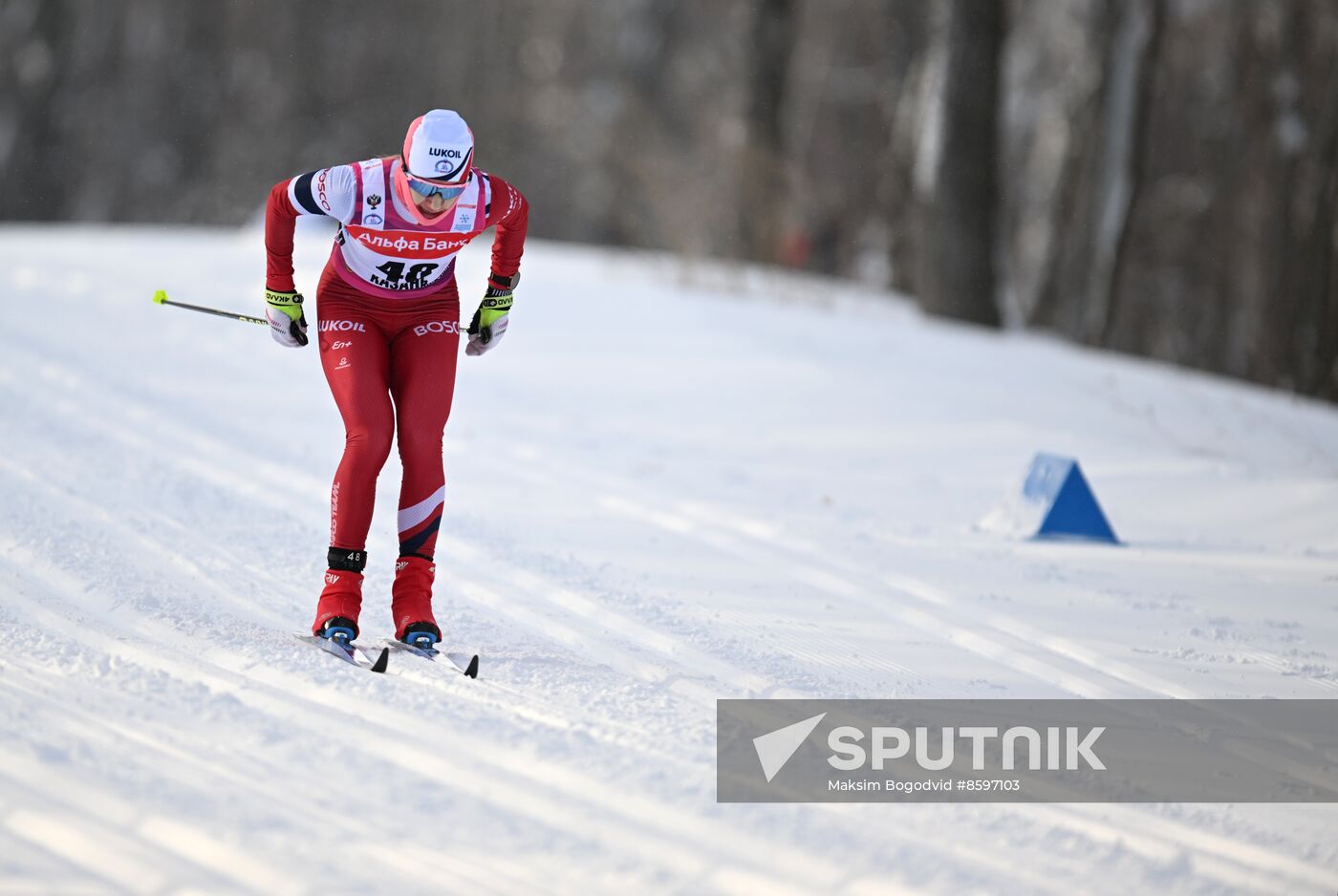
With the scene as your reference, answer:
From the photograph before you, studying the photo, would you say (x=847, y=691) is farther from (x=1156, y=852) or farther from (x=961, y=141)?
(x=961, y=141)

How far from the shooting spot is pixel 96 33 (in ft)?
121

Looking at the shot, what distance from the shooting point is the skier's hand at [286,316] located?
186 inches

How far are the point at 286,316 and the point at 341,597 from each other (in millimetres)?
984

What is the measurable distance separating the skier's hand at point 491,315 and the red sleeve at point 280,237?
2.15 feet

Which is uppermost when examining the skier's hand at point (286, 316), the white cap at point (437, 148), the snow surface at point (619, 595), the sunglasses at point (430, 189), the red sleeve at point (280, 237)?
the white cap at point (437, 148)

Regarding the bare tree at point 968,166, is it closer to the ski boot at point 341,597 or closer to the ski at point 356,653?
the ski boot at point 341,597

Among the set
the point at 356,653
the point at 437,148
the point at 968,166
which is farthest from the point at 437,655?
the point at 968,166

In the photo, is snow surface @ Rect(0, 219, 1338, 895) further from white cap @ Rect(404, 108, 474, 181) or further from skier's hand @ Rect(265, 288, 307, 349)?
white cap @ Rect(404, 108, 474, 181)

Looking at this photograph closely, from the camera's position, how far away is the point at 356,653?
4.25m

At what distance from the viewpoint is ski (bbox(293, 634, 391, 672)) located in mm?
4117

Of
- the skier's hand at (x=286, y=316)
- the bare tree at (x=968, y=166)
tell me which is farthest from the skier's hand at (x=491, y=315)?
the bare tree at (x=968, y=166)

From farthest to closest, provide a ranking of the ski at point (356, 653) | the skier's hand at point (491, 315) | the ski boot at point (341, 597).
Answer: the skier's hand at point (491, 315) < the ski boot at point (341, 597) < the ski at point (356, 653)

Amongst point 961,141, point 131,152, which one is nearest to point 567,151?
point 131,152

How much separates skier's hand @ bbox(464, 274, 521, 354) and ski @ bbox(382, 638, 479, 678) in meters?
1.16
